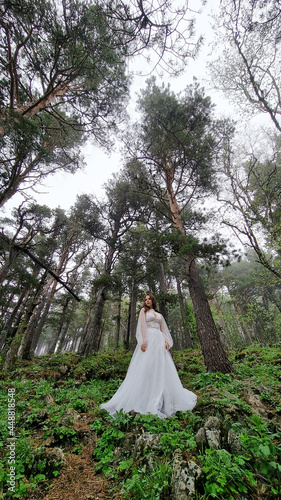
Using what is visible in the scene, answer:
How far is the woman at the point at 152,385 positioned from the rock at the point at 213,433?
971 millimetres

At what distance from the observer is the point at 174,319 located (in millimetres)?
24109

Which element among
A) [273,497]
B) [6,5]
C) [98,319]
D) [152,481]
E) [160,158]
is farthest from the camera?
[98,319]

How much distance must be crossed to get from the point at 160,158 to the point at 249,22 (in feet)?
15.1

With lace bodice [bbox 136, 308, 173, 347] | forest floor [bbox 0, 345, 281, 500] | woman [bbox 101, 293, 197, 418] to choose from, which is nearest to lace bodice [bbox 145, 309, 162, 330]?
lace bodice [bbox 136, 308, 173, 347]

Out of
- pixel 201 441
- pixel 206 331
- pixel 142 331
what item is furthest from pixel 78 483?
pixel 206 331

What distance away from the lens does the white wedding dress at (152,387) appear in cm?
327

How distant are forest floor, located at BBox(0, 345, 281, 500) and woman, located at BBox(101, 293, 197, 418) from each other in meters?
0.22

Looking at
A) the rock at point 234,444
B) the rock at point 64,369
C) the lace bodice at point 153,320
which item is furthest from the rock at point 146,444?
the rock at point 64,369

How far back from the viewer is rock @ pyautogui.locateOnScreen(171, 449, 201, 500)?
5.12 feet

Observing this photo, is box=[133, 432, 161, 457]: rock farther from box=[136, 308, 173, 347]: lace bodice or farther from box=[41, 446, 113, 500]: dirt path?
box=[136, 308, 173, 347]: lace bodice

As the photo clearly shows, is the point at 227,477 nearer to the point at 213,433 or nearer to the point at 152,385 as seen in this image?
the point at 213,433

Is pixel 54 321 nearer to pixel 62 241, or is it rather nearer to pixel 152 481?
pixel 62 241

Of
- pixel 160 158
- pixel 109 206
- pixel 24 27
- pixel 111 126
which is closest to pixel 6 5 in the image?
pixel 24 27

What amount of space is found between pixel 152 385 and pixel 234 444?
1745mm
